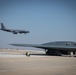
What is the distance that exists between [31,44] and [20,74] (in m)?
28.3

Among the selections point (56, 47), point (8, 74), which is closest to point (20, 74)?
point (8, 74)

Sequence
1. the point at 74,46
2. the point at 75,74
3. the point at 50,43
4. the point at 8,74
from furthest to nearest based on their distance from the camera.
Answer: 1. the point at 50,43
2. the point at 74,46
3. the point at 75,74
4. the point at 8,74

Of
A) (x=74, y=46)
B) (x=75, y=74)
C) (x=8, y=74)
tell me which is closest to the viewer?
(x=8, y=74)

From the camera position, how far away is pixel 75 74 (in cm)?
1402

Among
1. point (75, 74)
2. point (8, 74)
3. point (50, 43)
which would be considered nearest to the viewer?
point (8, 74)

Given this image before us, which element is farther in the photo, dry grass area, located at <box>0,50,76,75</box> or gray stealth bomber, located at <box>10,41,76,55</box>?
gray stealth bomber, located at <box>10,41,76,55</box>

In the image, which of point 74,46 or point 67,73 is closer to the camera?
point 67,73

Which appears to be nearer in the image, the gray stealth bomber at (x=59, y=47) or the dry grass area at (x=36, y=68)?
the dry grass area at (x=36, y=68)

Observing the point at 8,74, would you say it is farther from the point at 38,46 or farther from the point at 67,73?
the point at 38,46

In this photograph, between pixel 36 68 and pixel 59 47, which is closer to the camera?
pixel 36 68

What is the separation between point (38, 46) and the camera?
1614 inches

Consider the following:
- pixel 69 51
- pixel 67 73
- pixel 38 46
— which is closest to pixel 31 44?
pixel 38 46

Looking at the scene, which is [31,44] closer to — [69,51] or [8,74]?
[69,51]

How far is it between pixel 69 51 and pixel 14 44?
980cm
